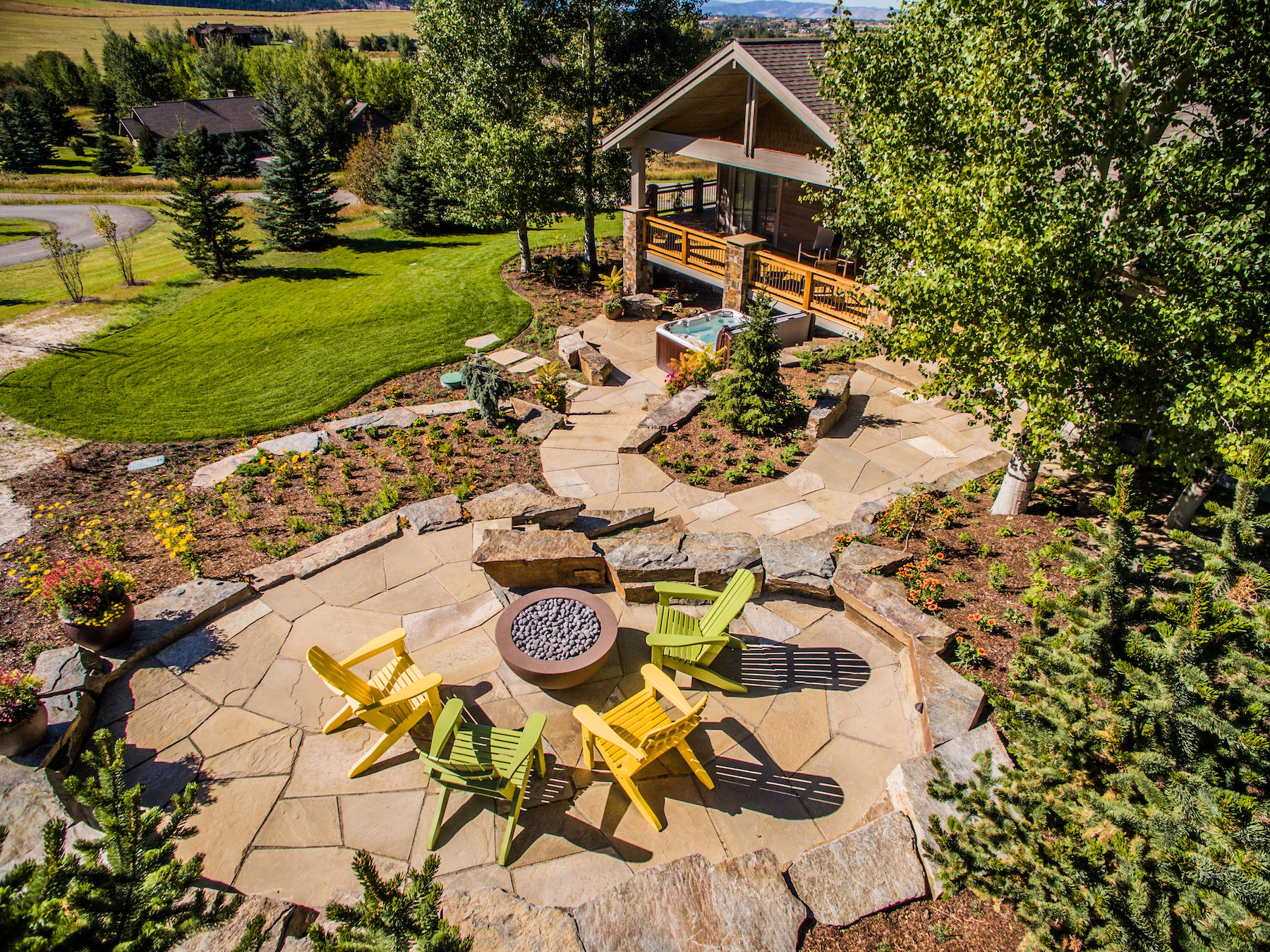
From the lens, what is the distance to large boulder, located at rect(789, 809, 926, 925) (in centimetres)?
405

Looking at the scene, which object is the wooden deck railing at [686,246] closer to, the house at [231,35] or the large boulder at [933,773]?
the large boulder at [933,773]

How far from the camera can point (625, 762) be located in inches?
191

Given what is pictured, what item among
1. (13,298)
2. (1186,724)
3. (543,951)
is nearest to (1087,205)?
(1186,724)

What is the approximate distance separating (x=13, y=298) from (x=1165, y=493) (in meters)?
25.6

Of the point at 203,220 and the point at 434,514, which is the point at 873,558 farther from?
the point at 203,220

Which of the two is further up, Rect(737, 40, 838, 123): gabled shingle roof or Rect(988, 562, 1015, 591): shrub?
Rect(737, 40, 838, 123): gabled shingle roof

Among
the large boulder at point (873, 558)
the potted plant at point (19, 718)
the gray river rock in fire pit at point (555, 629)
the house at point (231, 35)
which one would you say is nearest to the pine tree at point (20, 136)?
the house at point (231, 35)

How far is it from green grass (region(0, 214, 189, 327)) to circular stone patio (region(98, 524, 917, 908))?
52.1ft

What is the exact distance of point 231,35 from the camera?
70.1 meters

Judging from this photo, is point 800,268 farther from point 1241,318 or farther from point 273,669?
point 273,669

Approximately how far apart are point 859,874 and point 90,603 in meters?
6.70

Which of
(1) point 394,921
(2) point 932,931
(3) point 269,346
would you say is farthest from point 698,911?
(3) point 269,346

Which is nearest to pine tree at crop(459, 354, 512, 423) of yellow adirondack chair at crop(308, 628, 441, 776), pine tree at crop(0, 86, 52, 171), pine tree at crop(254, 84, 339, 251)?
yellow adirondack chair at crop(308, 628, 441, 776)

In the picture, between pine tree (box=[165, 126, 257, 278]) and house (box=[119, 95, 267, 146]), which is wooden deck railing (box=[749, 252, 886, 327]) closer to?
pine tree (box=[165, 126, 257, 278])
